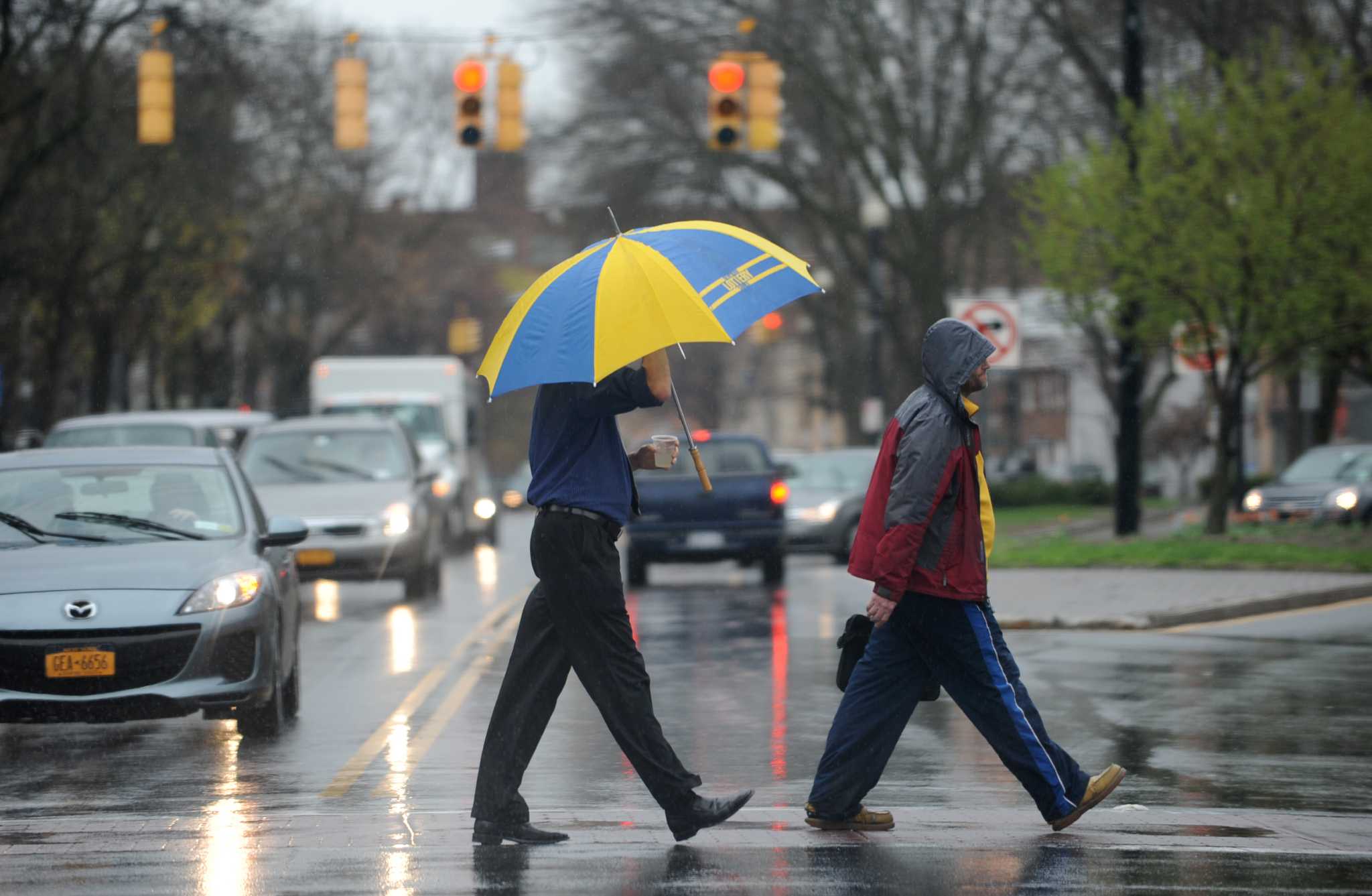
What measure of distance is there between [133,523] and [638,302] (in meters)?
4.44

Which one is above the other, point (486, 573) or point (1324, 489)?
point (1324, 489)

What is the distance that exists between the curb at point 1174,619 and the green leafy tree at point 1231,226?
589 cm

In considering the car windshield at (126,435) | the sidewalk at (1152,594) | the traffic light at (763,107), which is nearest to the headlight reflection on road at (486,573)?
the car windshield at (126,435)

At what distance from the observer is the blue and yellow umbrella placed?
695 centimetres

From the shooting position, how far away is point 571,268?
7.38m

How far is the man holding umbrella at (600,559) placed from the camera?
23.2 ft

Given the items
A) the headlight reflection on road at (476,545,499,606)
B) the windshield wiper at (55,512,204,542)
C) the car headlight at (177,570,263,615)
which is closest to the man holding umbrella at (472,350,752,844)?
the car headlight at (177,570,263,615)

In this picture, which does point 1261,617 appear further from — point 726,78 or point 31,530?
point 31,530

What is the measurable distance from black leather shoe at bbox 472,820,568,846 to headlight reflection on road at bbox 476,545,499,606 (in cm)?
1249

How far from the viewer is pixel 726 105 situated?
69.0 ft

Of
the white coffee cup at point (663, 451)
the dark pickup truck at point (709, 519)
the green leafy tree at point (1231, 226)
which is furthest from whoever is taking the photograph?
the green leafy tree at point (1231, 226)

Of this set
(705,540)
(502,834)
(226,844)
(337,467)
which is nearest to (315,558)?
(337,467)

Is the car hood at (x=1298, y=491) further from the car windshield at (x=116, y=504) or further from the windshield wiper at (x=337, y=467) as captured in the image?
the car windshield at (x=116, y=504)

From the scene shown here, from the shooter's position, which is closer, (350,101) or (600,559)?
(600,559)
